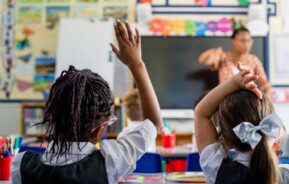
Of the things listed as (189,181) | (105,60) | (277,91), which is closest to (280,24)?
(277,91)

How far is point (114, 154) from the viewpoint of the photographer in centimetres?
115

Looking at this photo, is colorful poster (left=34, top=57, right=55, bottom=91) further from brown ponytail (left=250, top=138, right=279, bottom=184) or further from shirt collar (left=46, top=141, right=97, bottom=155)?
brown ponytail (left=250, top=138, right=279, bottom=184)

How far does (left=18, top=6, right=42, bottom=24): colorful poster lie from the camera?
4777 mm

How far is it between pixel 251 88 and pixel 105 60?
11.4 feet

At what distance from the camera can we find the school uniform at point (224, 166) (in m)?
1.22

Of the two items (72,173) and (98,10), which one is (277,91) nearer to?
(98,10)

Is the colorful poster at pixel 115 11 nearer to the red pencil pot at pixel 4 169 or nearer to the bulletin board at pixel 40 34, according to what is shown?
the bulletin board at pixel 40 34

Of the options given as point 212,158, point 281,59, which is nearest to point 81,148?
point 212,158

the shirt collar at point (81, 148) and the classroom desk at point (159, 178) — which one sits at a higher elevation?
the shirt collar at point (81, 148)

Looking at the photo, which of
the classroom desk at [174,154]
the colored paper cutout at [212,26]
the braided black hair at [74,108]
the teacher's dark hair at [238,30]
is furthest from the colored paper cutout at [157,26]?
the braided black hair at [74,108]

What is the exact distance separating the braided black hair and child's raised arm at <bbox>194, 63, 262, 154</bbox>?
303mm

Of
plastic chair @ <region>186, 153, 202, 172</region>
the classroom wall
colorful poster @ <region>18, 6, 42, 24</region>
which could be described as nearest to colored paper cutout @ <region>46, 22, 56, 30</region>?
colorful poster @ <region>18, 6, 42, 24</region>

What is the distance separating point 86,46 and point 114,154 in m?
3.55

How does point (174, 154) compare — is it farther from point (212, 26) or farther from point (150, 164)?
point (212, 26)
